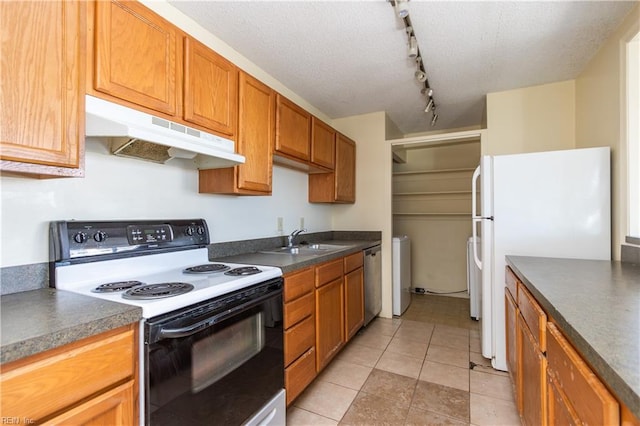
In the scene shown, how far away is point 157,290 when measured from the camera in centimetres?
111

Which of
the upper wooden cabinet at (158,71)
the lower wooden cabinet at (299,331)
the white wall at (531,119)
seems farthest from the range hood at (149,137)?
the white wall at (531,119)

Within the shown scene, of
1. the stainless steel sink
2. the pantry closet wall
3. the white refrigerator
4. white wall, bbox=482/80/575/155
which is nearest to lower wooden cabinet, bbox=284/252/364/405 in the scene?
the stainless steel sink

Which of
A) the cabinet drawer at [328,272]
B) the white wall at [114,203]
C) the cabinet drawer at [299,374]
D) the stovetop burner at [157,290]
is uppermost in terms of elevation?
the white wall at [114,203]

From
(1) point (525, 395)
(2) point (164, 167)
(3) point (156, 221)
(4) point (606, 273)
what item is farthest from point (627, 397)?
(2) point (164, 167)

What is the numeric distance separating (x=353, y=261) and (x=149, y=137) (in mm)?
1932

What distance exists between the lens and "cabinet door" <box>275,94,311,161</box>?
217 cm

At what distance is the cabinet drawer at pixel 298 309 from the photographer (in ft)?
5.49

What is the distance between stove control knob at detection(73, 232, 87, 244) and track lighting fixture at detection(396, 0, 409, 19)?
1955mm

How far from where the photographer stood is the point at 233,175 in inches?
71.2

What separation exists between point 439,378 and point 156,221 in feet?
7.17

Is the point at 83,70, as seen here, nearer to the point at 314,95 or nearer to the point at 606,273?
the point at 314,95

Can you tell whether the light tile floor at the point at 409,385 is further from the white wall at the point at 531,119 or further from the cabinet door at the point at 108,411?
the white wall at the point at 531,119

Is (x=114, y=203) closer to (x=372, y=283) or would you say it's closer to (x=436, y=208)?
(x=372, y=283)

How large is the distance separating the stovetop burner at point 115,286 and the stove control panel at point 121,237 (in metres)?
0.18
